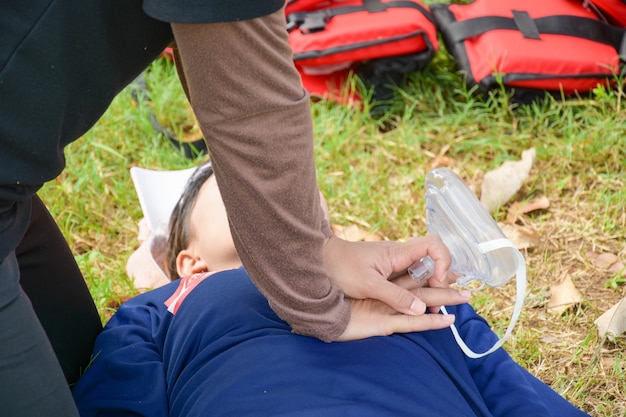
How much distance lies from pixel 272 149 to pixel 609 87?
224cm

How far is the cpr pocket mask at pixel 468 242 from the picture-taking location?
159 cm

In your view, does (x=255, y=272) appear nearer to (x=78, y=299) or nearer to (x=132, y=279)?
(x=78, y=299)

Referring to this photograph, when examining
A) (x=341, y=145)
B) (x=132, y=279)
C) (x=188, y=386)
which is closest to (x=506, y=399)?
(x=188, y=386)

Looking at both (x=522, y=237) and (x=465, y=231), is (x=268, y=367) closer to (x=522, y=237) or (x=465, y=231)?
(x=465, y=231)

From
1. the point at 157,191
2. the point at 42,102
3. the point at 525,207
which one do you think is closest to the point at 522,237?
the point at 525,207

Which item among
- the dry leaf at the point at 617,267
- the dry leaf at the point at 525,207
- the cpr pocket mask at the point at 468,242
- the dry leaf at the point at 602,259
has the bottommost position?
the dry leaf at the point at 617,267

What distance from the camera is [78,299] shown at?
1.97 m

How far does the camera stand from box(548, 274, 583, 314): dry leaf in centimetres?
236

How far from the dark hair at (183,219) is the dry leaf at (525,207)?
1044mm

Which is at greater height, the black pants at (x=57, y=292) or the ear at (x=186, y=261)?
the black pants at (x=57, y=292)

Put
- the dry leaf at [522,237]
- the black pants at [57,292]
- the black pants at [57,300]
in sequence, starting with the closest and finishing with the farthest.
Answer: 1. the black pants at [57,300]
2. the black pants at [57,292]
3. the dry leaf at [522,237]

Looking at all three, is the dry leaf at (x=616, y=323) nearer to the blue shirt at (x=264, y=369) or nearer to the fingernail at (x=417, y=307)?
the blue shirt at (x=264, y=369)

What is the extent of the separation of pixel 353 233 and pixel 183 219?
639 mm

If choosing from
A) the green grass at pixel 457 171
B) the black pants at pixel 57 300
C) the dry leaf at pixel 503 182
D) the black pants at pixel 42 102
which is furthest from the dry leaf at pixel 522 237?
the black pants at pixel 42 102
